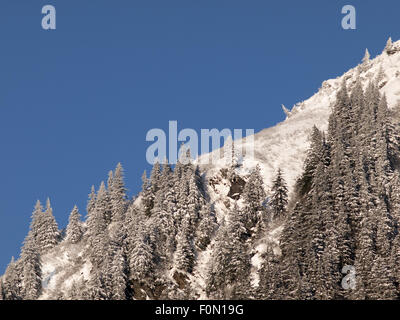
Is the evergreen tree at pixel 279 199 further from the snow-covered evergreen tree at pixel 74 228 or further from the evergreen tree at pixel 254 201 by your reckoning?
the snow-covered evergreen tree at pixel 74 228

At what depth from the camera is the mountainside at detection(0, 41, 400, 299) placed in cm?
9556

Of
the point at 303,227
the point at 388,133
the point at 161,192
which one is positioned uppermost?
the point at 388,133

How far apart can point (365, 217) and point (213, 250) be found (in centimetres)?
2202

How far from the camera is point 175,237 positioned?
344ft

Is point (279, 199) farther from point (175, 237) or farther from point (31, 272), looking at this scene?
point (31, 272)

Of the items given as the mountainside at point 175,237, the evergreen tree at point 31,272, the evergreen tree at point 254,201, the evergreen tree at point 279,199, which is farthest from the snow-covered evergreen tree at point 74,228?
the evergreen tree at point 279,199

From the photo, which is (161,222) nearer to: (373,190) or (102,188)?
(102,188)

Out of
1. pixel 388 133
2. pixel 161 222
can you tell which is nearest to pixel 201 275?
pixel 161 222

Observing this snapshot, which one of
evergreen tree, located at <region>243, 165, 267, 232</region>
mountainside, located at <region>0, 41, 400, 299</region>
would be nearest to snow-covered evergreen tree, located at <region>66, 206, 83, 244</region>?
mountainside, located at <region>0, 41, 400, 299</region>

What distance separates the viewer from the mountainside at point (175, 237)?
9556 centimetres

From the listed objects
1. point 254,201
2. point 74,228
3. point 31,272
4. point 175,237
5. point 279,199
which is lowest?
point 31,272

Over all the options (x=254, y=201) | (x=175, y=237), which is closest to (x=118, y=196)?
(x=175, y=237)
